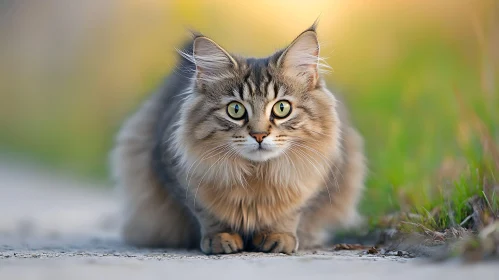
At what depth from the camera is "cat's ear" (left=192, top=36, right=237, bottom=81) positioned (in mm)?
3516

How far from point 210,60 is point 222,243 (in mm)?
954

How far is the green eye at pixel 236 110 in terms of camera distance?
337cm

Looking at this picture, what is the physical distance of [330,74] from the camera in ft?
15.7

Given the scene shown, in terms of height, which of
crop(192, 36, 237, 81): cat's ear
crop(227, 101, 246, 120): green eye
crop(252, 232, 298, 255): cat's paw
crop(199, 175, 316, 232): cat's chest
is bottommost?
crop(252, 232, 298, 255): cat's paw

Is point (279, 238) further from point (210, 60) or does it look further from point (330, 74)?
point (330, 74)

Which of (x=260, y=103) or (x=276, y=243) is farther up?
(x=260, y=103)

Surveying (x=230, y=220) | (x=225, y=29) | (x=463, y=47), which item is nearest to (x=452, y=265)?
(x=230, y=220)

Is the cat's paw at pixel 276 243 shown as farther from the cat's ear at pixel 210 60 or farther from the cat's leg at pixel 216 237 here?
the cat's ear at pixel 210 60

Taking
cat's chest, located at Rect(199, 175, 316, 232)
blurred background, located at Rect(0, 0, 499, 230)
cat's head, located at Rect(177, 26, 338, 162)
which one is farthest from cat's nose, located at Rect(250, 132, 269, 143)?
blurred background, located at Rect(0, 0, 499, 230)

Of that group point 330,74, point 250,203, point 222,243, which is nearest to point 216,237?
point 222,243

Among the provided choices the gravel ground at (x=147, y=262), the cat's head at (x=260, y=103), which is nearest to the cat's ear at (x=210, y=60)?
the cat's head at (x=260, y=103)

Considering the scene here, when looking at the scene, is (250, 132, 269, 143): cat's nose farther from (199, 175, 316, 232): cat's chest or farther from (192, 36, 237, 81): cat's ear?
(192, 36, 237, 81): cat's ear

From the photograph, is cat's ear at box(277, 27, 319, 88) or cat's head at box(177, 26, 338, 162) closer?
cat's head at box(177, 26, 338, 162)

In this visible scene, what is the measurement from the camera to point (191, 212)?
371 cm
